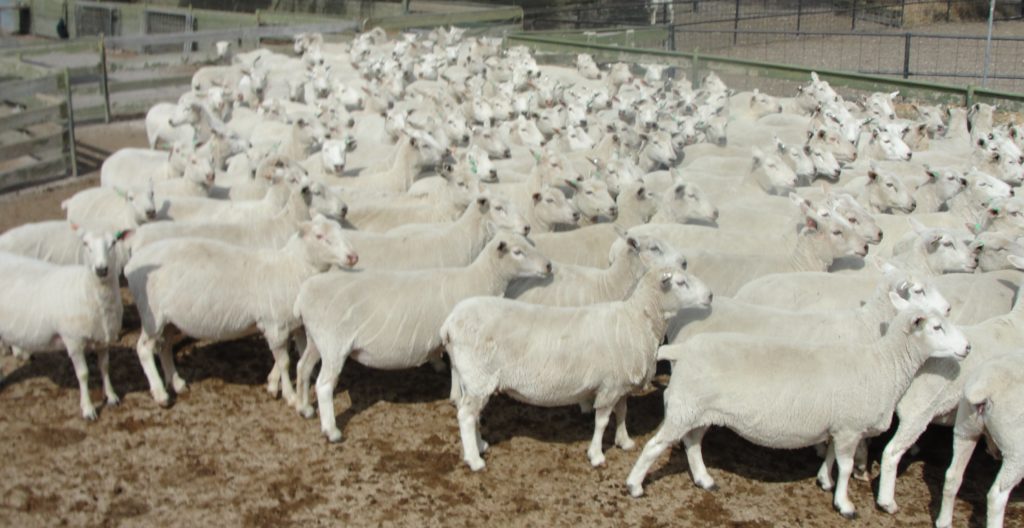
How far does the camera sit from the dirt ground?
647 cm

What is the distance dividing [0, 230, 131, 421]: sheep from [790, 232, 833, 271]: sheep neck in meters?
5.41

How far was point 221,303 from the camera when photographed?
25.6 ft

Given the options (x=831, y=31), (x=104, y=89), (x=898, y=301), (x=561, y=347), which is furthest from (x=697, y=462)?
(x=831, y=31)

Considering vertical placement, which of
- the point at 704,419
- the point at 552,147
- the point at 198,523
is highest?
the point at 552,147

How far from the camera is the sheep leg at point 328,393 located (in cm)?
735

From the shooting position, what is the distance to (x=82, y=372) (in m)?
7.70

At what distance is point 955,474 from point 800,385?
42.3 inches

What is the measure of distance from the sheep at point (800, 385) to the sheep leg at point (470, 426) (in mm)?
1144

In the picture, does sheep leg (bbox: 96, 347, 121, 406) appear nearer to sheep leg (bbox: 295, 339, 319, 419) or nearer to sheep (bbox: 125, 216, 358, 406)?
sheep (bbox: 125, 216, 358, 406)

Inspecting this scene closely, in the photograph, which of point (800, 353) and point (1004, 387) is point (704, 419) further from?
point (1004, 387)

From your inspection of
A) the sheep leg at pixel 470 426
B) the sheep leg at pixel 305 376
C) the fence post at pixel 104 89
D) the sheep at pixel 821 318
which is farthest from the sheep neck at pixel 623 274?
the fence post at pixel 104 89

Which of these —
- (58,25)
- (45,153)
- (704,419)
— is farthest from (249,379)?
(58,25)

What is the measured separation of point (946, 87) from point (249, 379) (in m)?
11.5

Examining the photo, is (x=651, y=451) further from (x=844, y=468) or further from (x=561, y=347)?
(x=844, y=468)
